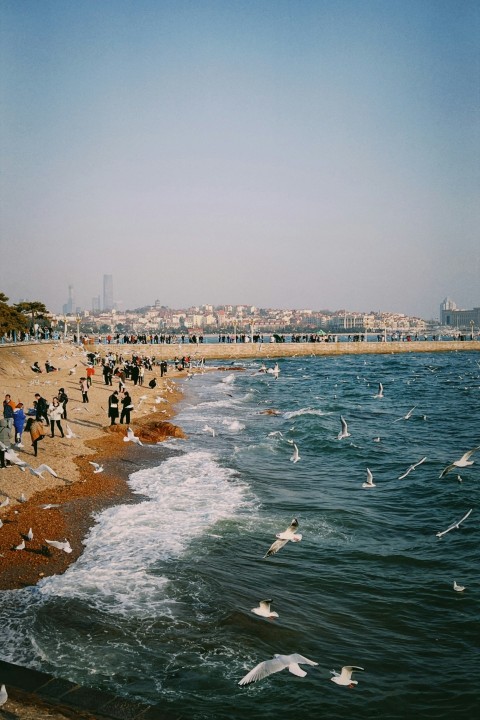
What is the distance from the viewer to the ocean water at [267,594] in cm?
707

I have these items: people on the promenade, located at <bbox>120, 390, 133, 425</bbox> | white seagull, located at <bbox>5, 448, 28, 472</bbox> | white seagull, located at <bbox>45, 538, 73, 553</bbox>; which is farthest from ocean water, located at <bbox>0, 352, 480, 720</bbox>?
people on the promenade, located at <bbox>120, 390, 133, 425</bbox>

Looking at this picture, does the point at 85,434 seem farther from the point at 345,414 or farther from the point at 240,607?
the point at 345,414

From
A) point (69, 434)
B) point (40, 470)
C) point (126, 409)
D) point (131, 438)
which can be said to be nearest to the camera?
point (40, 470)

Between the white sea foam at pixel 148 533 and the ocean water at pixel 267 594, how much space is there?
4cm

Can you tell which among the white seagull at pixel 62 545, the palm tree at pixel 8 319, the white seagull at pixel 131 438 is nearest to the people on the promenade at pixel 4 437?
the white seagull at pixel 131 438

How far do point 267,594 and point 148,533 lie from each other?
136 inches

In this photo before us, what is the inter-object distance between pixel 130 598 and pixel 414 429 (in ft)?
66.5

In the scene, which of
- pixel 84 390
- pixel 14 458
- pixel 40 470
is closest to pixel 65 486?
pixel 40 470

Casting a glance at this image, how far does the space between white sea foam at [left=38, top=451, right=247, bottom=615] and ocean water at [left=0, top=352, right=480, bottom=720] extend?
40mm

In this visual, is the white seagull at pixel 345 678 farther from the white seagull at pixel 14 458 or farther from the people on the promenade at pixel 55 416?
the people on the promenade at pixel 55 416

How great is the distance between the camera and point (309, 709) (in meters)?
6.71

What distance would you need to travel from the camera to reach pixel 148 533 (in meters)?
12.0

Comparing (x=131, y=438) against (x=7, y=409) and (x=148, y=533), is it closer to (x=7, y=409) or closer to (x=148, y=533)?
(x=7, y=409)

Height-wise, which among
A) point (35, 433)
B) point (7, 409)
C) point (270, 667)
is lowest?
point (270, 667)
